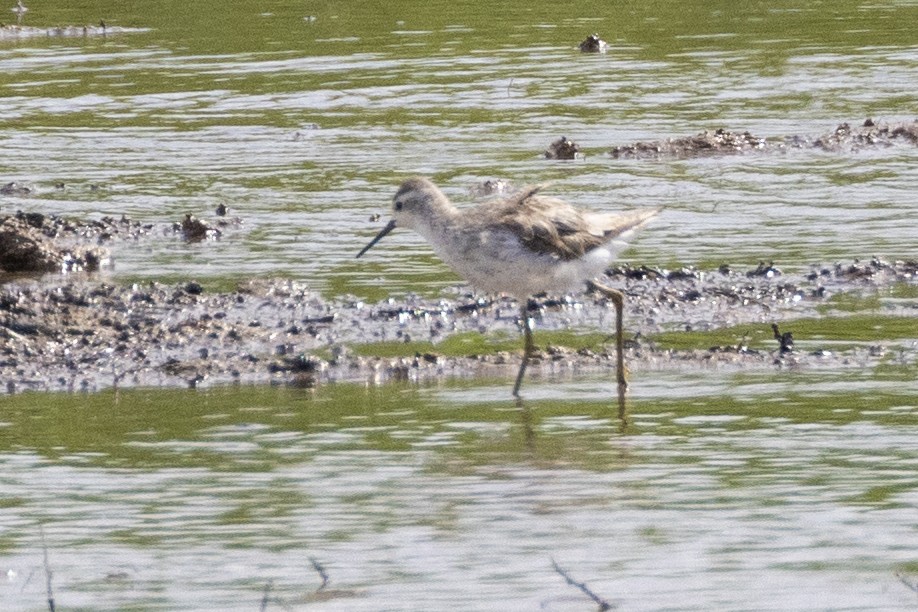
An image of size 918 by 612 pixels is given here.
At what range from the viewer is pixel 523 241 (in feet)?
31.8

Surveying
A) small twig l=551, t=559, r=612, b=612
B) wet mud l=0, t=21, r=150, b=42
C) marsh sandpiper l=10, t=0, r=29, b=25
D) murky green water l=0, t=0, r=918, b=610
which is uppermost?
marsh sandpiper l=10, t=0, r=29, b=25

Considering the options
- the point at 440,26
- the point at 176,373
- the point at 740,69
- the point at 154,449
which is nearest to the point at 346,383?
the point at 176,373

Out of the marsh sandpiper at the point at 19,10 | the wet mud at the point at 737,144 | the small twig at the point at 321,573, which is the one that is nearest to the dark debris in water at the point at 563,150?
the wet mud at the point at 737,144

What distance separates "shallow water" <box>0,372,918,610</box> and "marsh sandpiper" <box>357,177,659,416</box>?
0.67m

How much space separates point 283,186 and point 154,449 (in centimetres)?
738

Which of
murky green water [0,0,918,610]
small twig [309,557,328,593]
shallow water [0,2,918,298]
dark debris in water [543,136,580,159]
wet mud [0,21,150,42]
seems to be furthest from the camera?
wet mud [0,21,150,42]

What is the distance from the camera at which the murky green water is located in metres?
6.55

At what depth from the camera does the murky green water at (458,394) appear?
6555 mm

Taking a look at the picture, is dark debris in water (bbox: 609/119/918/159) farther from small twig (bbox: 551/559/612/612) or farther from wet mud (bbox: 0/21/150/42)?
wet mud (bbox: 0/21/150/42)

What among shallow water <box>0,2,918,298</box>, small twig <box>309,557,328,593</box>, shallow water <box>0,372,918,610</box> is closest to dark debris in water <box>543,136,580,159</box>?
shallow water <box>0,2,918,298</box>

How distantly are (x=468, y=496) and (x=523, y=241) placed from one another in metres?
2.52

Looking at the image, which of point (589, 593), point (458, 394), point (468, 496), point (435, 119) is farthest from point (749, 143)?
point (589, 593)

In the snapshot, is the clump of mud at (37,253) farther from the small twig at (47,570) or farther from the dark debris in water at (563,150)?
the small twig at (47,570)

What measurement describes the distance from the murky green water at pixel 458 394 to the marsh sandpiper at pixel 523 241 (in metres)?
0.73
